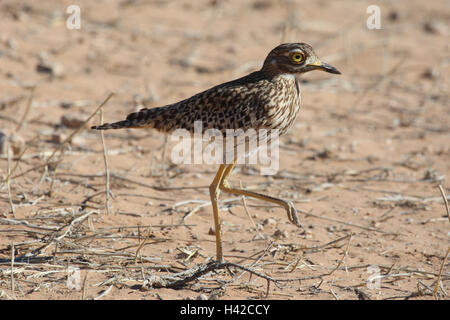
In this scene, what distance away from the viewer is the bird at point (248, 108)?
4355 mm

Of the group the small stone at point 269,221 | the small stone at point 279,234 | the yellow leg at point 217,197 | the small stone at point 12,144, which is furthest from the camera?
the small stone at point 12,144

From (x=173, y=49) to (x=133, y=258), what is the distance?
5258 millimetres

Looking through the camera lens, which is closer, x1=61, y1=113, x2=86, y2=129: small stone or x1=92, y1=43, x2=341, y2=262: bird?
x1=92, y1=43, x2=341, y2=262: bird

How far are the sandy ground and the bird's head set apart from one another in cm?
105

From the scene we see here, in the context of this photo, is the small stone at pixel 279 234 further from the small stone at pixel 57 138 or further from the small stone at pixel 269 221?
the small stone at pixel 57 138

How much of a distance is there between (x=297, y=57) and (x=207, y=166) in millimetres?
1807

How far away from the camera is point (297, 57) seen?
464 centimetres

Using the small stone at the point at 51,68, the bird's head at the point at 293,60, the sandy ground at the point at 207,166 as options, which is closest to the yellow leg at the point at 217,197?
the sandy ground at the point at 207,166

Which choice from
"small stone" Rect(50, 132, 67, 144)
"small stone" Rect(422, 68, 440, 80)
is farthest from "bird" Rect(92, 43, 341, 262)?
"small stone" Rect(422, 68, 440, 80)

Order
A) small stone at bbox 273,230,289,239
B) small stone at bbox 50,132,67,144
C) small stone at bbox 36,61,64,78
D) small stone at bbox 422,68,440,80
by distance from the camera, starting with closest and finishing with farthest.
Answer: small stone at bbox 273,230,289,239 → small stone at bbox 50,132,67,144 → small stone at bbox 36,61,64,78 → small stone at bbox 422,68,440,80

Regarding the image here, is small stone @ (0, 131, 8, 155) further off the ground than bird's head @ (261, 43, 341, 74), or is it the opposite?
bird's head @ (261, 43, 341, 74)

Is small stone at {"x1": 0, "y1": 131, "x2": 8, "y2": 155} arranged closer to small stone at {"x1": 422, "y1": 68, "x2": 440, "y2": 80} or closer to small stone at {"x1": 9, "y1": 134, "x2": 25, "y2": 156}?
small stone at {"x1": 9, "y1": 134, "x2": 25, "y2": 156}

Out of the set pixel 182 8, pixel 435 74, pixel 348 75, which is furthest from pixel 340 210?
pixel 182 8

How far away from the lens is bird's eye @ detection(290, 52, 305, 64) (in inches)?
182
